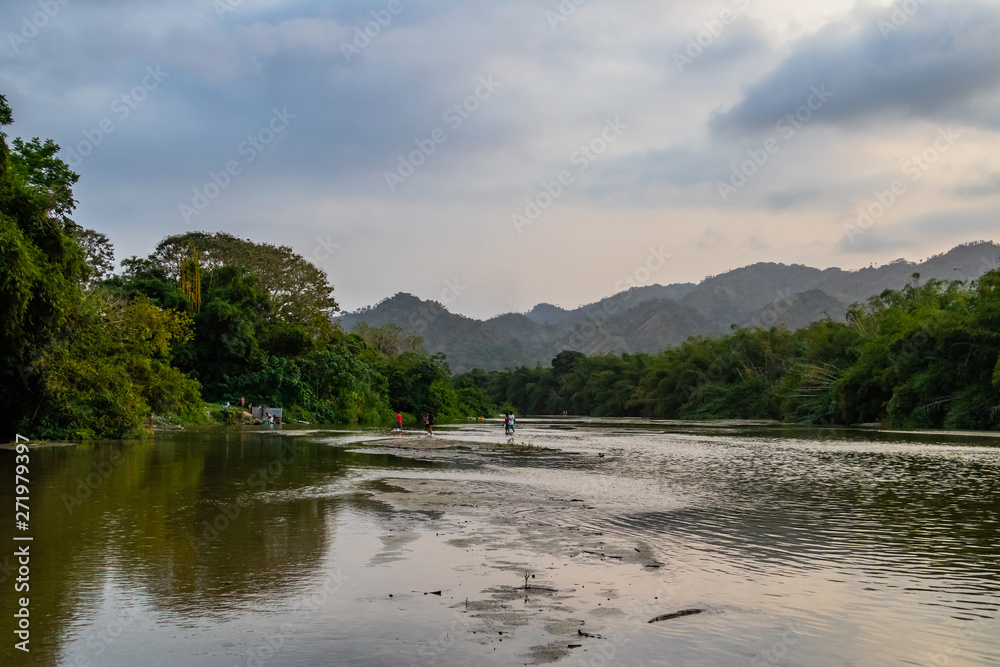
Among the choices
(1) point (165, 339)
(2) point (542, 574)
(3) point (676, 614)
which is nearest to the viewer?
(3) point (676, 614)

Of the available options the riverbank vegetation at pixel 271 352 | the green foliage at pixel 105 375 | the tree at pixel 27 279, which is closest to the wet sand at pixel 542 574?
the tree at pixel 27 279

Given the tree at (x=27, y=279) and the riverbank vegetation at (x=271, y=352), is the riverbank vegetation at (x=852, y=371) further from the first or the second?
the tree at (x=27, y=279)

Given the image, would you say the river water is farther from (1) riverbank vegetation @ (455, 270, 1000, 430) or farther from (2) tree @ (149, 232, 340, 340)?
(2) tree @ (149, 232, 340, 340)

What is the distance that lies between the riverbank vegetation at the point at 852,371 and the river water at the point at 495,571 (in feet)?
104

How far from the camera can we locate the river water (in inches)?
203

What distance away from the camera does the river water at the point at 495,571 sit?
5152 mm

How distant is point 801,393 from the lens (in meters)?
62.8

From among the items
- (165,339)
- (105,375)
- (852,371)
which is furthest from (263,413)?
(852,371)

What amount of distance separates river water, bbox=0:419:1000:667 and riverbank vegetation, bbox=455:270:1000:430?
3168cm

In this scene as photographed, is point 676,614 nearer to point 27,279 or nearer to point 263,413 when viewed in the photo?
point 27,279

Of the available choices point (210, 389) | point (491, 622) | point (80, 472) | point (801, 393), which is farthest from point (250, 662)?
point (801, 393)

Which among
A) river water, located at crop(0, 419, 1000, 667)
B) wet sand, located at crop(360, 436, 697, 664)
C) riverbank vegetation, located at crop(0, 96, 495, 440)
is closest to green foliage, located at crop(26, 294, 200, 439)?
riverbank vegetation, located at crop(0, 96, 495, 440)

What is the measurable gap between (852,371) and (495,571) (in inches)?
2014

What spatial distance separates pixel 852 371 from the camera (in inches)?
2069
